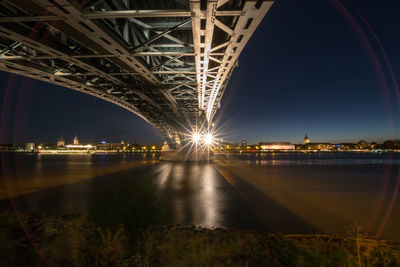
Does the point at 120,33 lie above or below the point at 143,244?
above

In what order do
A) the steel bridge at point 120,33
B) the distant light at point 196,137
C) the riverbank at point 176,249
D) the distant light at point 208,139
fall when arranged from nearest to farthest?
the riverbank at point 176,249 < the steel bridge at point 120,33 < the distant light at point 208,139 < the distant light at point 196,137

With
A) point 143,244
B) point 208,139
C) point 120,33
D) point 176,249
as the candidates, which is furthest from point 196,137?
point 176,249

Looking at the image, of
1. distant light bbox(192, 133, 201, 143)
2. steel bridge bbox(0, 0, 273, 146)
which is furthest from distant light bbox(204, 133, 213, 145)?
steel bridge bbox(0, 0, 273, 146)

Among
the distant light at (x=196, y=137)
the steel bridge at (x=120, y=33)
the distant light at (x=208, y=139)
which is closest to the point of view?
the steel bridge at (x=120, y=33)

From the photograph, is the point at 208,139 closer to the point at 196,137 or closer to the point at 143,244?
the point at 196,137

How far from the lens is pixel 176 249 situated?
14.4ft

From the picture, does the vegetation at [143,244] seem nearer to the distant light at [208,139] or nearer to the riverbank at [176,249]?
the riverbank at [176,249]

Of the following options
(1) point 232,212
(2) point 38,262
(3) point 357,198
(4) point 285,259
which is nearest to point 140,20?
(1) point 232,212

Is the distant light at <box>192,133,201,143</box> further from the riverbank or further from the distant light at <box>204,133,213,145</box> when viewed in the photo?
the riverbank

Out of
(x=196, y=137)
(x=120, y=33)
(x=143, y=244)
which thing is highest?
(x=120, y=33)

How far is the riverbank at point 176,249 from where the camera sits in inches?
157

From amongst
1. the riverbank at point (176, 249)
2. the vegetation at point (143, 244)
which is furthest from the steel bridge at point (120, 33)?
the riverbank at point (176, 249)

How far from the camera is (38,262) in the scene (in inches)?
158

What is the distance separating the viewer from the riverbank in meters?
3.99
